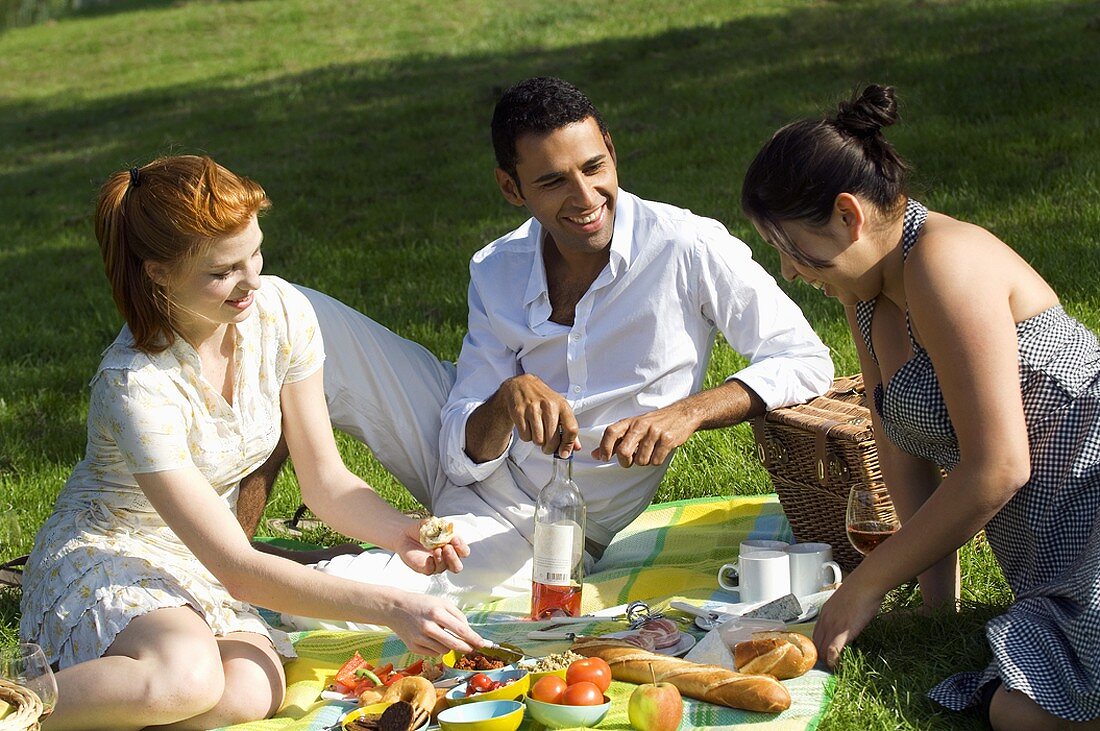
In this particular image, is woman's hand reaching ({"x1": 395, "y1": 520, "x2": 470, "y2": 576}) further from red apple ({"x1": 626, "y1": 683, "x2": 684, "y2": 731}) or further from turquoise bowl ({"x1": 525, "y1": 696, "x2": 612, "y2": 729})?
red apple ({"x1": 626, "y1": 683, "x2": 684, "y2": 731})

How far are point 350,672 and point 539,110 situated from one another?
2.04 m

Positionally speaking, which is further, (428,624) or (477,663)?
(477,663)

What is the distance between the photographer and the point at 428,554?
3863mm

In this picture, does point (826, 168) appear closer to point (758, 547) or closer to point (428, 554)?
point (758, 547)

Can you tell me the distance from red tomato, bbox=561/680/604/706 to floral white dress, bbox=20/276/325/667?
→ 1.10 m

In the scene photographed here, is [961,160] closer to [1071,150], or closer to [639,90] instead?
[1071,150]

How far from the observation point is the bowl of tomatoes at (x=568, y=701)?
3316 millimetres

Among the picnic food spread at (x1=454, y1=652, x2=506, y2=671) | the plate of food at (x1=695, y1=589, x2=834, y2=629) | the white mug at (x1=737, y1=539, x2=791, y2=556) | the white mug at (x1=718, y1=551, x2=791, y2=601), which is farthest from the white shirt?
the picnic food spread at (x1=454, y1=652, x2=506, y2=671)

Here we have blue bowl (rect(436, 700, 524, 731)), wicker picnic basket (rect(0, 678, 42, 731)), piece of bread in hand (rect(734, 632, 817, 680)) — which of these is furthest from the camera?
piece of bread in hand (rect(734, 632, 817, 680))

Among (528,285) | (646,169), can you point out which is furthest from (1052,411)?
(646,169)

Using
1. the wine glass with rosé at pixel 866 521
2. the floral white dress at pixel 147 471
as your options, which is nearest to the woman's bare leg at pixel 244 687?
the floral white dress at pixel 147 471

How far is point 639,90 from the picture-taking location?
490 inches

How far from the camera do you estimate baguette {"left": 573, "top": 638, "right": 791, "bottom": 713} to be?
3.39 meters

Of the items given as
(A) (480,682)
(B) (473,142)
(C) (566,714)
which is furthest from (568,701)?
(B) (473,142)
